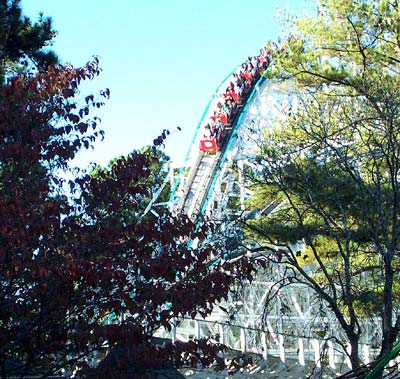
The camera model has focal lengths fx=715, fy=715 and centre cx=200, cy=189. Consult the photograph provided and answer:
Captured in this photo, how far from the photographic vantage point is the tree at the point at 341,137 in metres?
9.12

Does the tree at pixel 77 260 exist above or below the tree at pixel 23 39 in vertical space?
below

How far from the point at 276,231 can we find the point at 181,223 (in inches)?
202

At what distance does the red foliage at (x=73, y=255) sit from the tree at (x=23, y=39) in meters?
5.03

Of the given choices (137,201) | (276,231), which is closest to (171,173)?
(276,231)

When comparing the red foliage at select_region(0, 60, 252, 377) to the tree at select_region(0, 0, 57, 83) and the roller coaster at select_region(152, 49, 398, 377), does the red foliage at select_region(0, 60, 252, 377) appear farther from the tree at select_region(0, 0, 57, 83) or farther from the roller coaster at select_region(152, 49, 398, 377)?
the roller coaster at select_region(152, 49, 398, 377)

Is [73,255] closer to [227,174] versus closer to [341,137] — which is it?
[341,137]

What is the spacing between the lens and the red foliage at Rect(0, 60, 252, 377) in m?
6.55

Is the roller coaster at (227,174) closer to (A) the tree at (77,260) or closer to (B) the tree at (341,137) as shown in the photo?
(B) the tree at (341,137)

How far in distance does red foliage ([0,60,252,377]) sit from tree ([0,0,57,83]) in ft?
16.5

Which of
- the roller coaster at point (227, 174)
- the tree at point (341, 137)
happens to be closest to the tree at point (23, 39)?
the tree at point (341, 137)

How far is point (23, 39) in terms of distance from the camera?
1318 cm

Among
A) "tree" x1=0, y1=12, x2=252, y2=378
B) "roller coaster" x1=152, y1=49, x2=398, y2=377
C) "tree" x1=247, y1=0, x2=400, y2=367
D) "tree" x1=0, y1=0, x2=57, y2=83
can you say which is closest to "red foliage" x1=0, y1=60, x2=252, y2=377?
"tree" x1=0, y1=12, x2=252, y2=378

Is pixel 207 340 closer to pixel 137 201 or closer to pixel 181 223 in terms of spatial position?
pixel 181 223

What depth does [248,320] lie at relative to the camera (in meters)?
23.7
